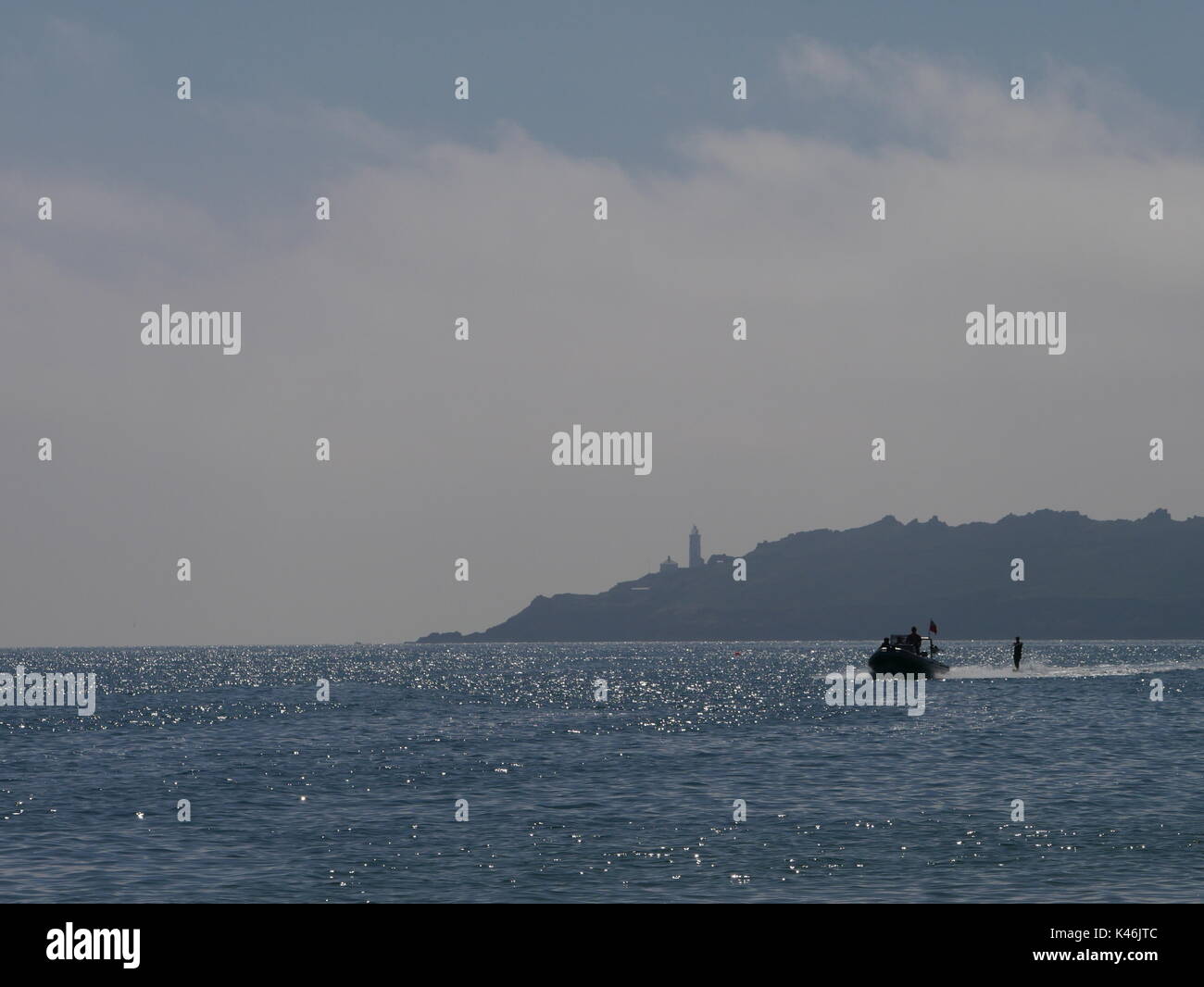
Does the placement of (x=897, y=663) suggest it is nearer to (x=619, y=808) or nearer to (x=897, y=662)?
(x=897, y=662)

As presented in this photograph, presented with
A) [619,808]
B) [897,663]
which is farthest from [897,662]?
[619,808]

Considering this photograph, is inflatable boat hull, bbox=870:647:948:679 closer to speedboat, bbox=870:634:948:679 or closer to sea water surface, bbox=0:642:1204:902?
speedboat, bbox=870:634:948:679

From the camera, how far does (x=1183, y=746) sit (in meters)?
52.8

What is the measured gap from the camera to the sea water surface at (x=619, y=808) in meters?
25.9

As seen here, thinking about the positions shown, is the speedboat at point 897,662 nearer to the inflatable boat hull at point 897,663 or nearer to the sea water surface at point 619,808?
the inflatable boat hull at point 897,663

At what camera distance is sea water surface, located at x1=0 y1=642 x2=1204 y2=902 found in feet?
84.8

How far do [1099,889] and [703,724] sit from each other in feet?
155

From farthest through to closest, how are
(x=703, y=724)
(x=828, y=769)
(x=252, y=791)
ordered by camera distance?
1. (x=703, y=724)
2. (x=828, y=769)
3. (x=252, y=791)

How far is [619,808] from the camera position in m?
36.6

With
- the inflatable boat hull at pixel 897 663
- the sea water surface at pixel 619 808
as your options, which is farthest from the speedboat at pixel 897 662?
the sea water surface at pixel 619 808

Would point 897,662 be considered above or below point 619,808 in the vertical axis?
below
